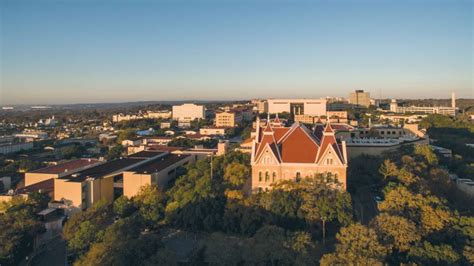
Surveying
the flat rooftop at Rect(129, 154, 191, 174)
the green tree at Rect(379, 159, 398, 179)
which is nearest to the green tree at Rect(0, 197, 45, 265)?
the flat rooftop at Rect(129, 154, 191, 174)

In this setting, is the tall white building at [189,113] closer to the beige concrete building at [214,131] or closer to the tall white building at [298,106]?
the tall white building at [298,106]

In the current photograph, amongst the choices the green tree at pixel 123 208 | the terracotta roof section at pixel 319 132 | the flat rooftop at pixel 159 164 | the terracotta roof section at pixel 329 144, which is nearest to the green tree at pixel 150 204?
the green tree at pixel 123 208

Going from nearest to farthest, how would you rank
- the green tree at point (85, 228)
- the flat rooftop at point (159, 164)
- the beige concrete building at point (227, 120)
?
the green tree at point (85, 228), the flat rooftop at point (159, 164), the beige concrete building at point (227, 120)

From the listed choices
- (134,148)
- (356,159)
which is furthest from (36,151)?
(356,159)

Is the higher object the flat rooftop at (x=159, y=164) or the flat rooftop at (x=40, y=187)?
the flat rooftop at (x=159, y=164)

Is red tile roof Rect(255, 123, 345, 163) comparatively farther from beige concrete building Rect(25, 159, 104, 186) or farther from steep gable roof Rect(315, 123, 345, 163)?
beige concrete building Rect(25, 159, 104, 186)

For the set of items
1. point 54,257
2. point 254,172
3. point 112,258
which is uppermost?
point 254,172

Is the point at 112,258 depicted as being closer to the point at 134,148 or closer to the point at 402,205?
the point at 402,205
